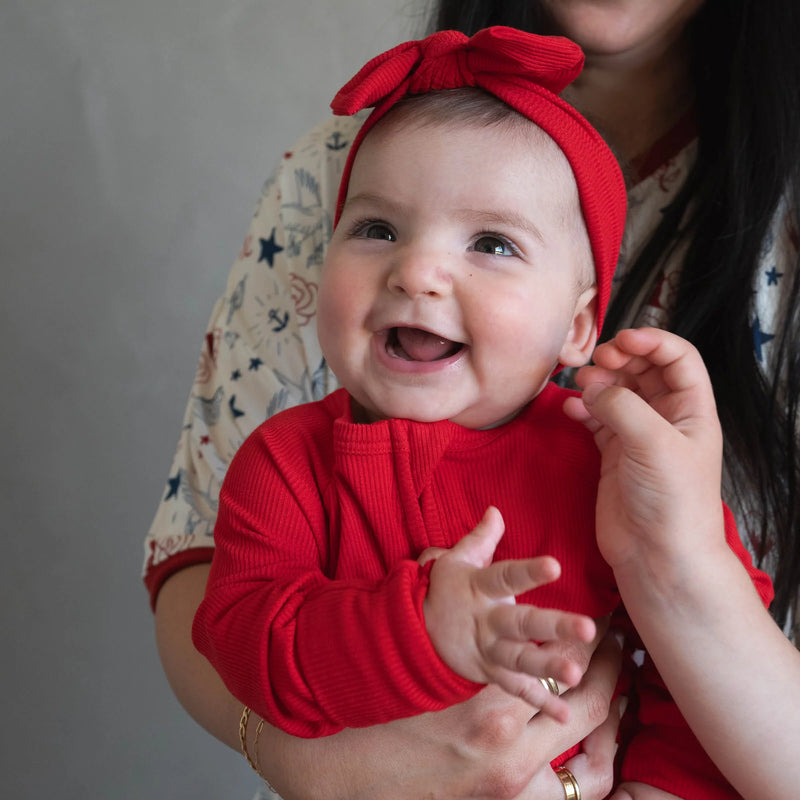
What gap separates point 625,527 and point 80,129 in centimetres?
159

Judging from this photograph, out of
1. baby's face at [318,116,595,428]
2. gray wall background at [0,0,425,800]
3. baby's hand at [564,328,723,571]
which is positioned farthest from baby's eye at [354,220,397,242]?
gray wall background at [0,0,425,800]

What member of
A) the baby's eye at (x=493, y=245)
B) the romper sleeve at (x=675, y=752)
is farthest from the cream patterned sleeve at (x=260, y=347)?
the romper sleeve at (x=675, y=752)

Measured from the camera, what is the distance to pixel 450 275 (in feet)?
2.57

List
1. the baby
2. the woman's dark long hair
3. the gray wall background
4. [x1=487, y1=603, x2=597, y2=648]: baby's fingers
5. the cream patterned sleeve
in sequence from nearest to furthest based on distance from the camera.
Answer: [x1=487, y1=603, x2=597, y2=648]: baby's fingers, the baby, the woman's dark long hair, the cream patterned sleeve, the gray wall background

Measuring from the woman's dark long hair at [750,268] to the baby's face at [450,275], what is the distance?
318 mm

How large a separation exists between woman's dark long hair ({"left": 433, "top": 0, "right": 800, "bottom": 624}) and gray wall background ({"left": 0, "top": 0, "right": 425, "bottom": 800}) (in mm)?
957

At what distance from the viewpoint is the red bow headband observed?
0.84 m

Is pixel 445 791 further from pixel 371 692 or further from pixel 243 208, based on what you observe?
pixel 243 208

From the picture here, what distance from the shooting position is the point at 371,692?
68 cm

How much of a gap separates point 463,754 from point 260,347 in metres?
0.65

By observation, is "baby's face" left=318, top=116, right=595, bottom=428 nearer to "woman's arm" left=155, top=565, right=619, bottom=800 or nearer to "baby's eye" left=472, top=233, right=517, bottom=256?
"baby's eye" left=472, top=233, right=517, bottom=256

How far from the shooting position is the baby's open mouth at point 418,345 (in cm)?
81

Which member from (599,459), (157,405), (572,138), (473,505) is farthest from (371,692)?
(157,405)

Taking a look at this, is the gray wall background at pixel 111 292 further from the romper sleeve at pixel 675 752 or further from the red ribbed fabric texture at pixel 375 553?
the romper sleeve at pixel 675 752
